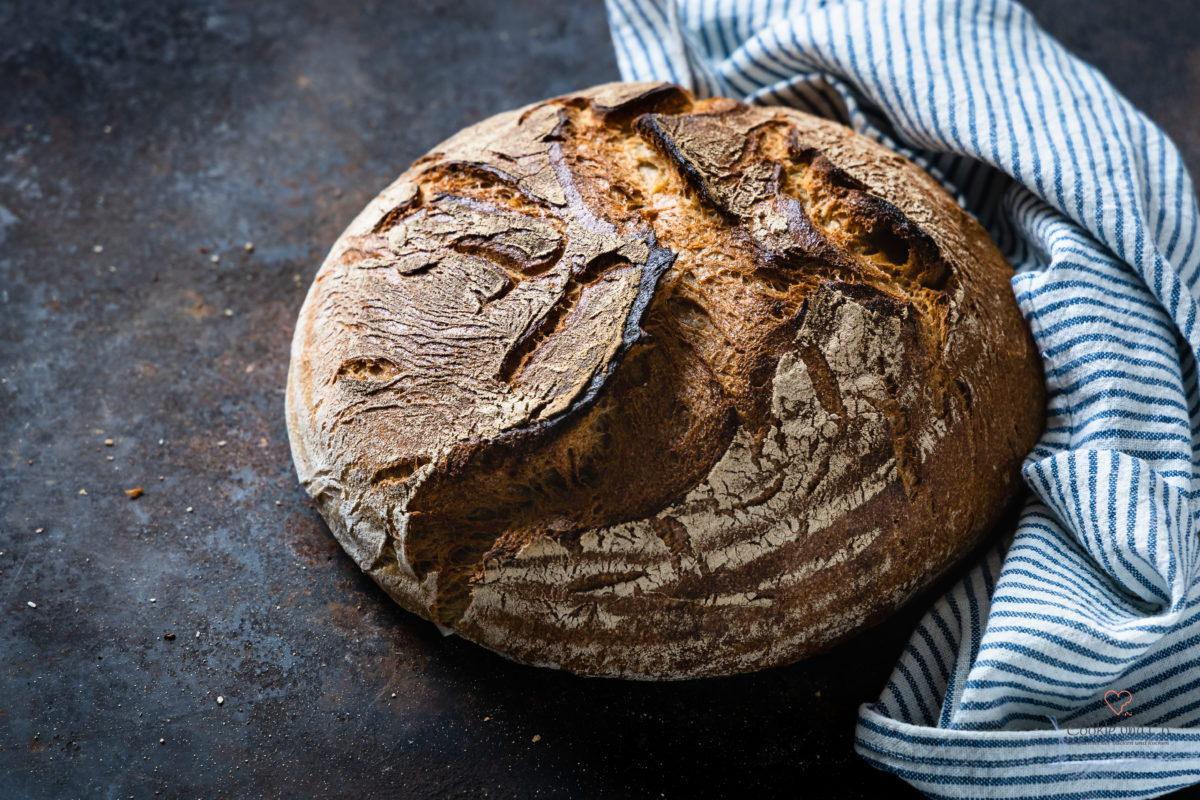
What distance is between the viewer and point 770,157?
151 centimetres

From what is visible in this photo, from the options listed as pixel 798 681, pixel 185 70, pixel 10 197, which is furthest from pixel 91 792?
pixel 185 70

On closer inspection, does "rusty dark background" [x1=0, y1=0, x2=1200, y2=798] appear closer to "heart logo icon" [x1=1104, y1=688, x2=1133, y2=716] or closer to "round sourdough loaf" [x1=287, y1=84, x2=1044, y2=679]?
"round sourdough loaf" [x1=287, y1=84, x2=1044, y2=679]

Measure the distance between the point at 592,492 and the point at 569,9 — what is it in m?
1.49

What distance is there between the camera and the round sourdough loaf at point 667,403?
4.27 ft

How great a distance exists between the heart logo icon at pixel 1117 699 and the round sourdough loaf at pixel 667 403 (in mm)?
272

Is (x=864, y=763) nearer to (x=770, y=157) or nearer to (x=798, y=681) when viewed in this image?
(x=798, y=681)

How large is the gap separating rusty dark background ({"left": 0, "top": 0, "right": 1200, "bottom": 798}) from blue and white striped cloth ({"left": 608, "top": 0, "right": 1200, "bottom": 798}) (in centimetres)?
18

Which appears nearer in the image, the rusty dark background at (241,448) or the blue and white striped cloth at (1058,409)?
the blue and white striped cloth at (1058,409)

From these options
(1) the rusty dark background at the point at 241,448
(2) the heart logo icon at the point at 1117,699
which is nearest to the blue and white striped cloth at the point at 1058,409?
(2) the heart logo icon at the point at 1117,699

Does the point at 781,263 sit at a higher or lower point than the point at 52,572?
higher

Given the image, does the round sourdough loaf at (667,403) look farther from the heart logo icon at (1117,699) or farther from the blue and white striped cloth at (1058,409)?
the heart logo icon at (1117,699)

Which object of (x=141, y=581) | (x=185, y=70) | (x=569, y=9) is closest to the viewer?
(x=141, y=581)

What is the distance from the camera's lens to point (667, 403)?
1.32 meters

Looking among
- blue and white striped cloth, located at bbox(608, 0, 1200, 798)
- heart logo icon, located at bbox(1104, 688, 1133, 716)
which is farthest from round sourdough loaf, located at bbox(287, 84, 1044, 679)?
heart logo icon, located at bbox(1104, 688, 1133, 716)
